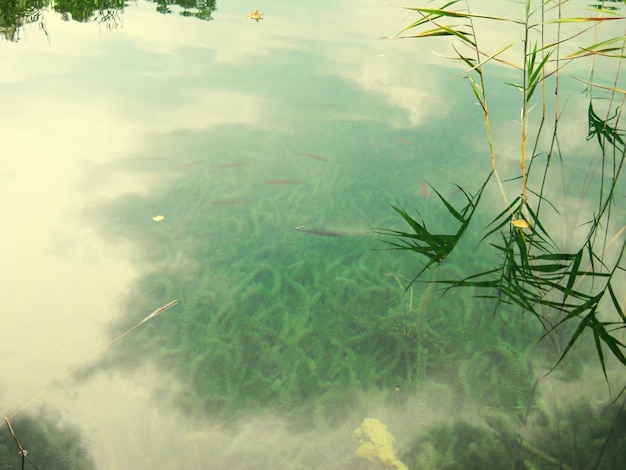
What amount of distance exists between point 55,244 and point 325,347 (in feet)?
5.18

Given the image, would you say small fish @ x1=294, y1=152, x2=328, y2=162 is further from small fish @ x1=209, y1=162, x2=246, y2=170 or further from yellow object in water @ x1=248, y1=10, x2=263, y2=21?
yellow object in water @ x1=248, y1=10, x2=263, y2=21

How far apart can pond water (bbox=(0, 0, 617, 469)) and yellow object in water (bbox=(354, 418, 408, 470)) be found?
28mm

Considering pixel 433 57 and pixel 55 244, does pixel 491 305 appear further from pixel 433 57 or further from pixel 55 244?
pixel 433 57

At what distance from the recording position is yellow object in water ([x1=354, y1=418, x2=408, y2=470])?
1.71m

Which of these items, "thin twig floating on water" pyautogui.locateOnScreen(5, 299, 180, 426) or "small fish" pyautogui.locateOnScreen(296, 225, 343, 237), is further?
"small fish" pyautogui.locateOnScreen(296, 225, 343, 237)

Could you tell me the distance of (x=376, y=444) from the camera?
176 centimetres

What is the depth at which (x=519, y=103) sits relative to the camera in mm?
4199

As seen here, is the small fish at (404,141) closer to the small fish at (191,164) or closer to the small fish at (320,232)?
the small fish at (320,232)

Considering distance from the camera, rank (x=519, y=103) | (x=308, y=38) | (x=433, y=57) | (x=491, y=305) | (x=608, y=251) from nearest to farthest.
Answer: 1. (x=491, y=305)
2. (x=608, y=251)
3. (x=519, y=103)
4. (x=433, y=57)
5. (x=308, y=38)

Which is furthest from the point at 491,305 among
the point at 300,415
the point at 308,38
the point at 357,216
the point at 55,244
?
the point at 308,38

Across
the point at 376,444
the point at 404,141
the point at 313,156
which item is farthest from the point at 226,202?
the point at 376,444

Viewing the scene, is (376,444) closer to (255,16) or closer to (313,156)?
(313,156)

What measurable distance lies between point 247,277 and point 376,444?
3.52 feet

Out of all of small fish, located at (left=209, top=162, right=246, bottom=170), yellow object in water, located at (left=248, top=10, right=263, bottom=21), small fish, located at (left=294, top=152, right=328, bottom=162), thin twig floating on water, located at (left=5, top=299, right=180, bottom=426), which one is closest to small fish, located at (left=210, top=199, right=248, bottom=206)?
small fish, located at (left=209, top=162, right=246, bottom=170)
